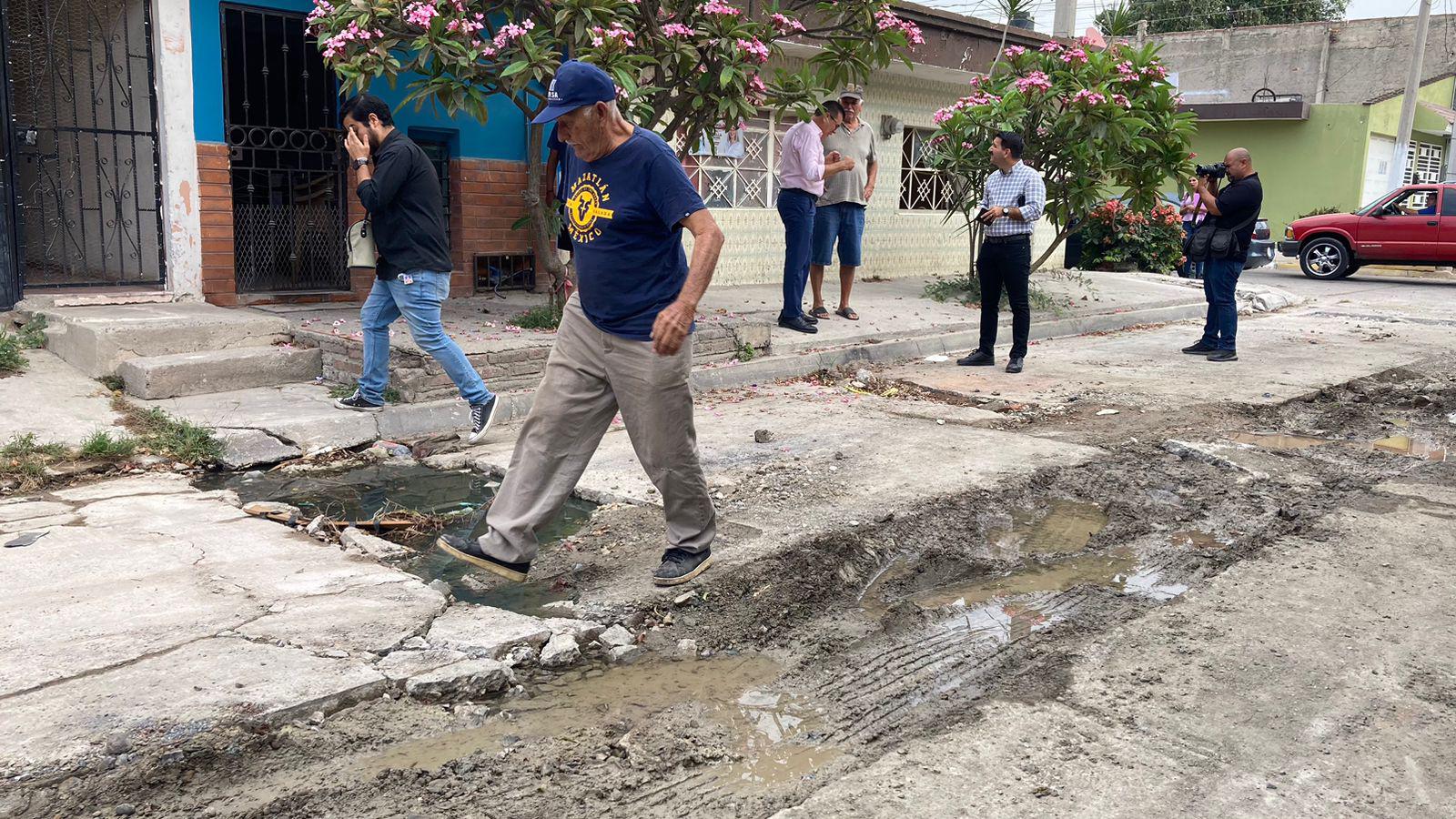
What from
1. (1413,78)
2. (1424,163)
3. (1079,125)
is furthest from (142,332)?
(1424,163)

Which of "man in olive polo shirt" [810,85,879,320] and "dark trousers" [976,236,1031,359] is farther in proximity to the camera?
"man in olive polo shirt" [810,85,879,320]

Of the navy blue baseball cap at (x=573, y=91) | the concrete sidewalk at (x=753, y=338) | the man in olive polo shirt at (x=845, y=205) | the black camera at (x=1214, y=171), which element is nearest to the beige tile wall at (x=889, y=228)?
the concrete sidewalk at (x=753, y=338)

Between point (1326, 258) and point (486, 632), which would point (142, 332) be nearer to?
point (486, 632)

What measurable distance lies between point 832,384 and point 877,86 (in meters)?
6.74

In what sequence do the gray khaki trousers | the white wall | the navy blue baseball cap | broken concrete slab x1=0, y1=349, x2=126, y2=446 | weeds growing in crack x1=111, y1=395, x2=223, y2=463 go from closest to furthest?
1. the navy blue baseball cap
2. the gray khaki trousers
3. weeds growing in crack x1=111, y1=395, x2=223, y2=463
4. broken concrete slab x1=0, y1=349, x2=126, y2=446
5. the white wall

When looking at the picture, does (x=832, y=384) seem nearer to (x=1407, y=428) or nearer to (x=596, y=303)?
(x=1407, y=428)

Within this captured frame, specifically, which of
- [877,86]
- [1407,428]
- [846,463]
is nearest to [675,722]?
[846,463]

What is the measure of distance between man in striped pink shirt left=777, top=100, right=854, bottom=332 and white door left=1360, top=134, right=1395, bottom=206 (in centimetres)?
2197

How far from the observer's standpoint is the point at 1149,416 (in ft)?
23.5

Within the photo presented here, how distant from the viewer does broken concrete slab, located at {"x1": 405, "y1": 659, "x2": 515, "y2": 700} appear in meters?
3.19

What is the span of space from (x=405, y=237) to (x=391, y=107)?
3.57m

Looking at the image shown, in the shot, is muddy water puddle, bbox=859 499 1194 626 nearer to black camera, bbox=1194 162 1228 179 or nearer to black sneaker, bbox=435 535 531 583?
black sneaker, bbox=435 535 531 583

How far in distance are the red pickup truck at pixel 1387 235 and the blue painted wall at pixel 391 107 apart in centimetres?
1518

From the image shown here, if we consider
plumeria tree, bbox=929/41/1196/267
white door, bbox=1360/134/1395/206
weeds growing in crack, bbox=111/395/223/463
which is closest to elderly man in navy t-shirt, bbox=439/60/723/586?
weeds growing in crack, bbox=111/395/223/463
